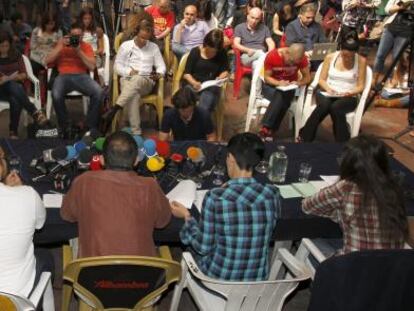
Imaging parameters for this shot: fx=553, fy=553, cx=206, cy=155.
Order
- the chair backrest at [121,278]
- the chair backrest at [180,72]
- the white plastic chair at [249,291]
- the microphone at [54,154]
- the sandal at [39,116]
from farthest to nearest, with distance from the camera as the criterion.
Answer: the chair backrest at [180,72] → the sandal at [39,116] → the microphone at [54,154] → the white plastic chair at [249,291] → the chair backrest at [121,278]

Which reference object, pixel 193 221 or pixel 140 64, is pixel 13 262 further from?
pixel 140 64

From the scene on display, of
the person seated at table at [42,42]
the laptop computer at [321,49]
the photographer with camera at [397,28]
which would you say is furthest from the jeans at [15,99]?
the photographer with camera at [397,28]

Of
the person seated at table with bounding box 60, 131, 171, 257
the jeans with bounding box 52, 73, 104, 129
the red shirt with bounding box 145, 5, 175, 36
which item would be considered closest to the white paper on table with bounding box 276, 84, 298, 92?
the jeans with bounding box 52, 73, 104, 129

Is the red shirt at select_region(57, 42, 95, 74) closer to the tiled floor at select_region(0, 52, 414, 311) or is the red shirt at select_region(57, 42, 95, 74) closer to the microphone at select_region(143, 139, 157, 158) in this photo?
the tiled floor at select_region(0, 52, 414, 311)

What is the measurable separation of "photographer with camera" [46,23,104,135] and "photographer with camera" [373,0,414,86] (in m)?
3.53

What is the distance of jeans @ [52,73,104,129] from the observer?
4.93 m

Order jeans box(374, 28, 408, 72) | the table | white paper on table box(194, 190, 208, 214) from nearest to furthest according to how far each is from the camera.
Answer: the table
white paper on table box(194, 190, 208, 214)
jeans box(374, 28, 408, 72)

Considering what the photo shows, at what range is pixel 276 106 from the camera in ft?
16.6

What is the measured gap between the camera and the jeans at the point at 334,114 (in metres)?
4.94

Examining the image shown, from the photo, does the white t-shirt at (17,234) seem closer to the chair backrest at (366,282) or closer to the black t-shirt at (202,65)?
the chair backrest at (366,282)

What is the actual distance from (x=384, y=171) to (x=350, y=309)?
766 mm

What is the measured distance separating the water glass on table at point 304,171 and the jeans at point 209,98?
1804 millimetres

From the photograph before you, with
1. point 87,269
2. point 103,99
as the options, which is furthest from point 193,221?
point 103,99

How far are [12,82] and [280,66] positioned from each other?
7.75ft
